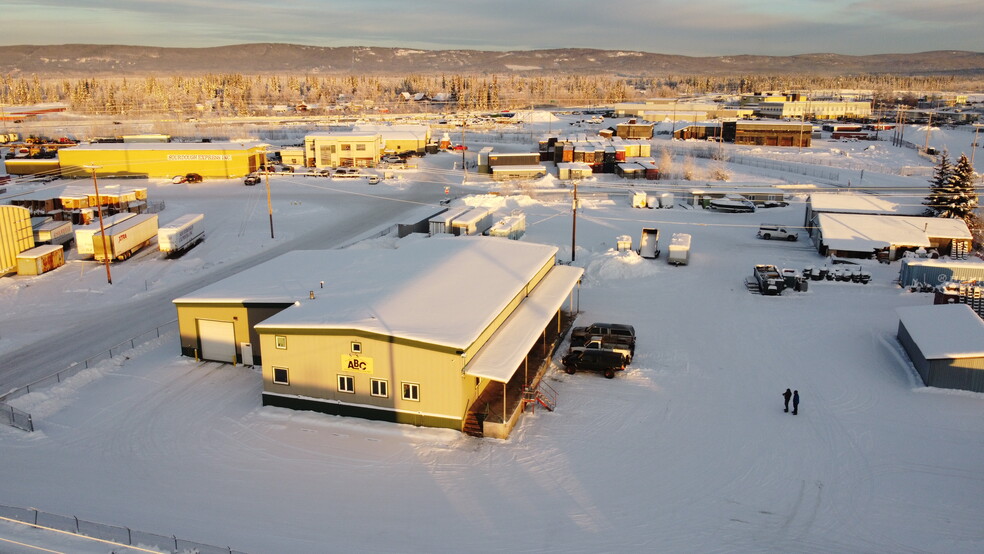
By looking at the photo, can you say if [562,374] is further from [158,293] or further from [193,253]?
[193,253]

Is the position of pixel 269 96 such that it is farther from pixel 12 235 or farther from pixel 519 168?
pixel 12 235

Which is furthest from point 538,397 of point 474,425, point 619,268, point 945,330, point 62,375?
point 62,375

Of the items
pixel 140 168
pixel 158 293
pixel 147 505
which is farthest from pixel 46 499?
pixel 140 168

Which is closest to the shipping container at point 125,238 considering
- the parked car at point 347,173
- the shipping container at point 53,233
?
the shipping container at point 53,233

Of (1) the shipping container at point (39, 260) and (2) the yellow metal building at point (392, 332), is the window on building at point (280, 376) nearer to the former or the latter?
(2) the yellow metal building at point (392, 332)

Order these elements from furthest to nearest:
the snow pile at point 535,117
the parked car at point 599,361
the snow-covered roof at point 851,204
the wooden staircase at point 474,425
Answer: the snow pile at point 535,117
the snow-covered roof at point 851,204
the parked car at point 599,361
the wooden staircase at point 474,425
